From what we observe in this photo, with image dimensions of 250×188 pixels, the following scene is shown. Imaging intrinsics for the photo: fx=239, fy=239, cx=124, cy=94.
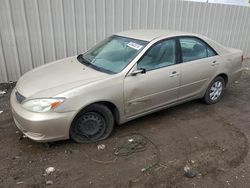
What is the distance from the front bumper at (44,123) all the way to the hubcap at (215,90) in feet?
10.4

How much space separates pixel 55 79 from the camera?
357cm

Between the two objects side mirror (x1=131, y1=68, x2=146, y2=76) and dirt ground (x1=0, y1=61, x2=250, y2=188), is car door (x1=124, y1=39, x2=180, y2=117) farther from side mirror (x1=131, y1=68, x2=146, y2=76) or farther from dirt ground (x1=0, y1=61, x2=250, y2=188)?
dirt ground (x1=0, y1=61, x2=250, y2=188)

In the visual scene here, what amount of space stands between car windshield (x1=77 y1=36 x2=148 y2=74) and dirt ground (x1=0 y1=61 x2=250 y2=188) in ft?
3.59

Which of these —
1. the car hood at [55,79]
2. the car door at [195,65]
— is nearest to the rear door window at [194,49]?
the car door at [195,65]

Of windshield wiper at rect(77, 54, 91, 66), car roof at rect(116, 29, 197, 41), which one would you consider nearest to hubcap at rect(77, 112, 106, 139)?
windshield wiper at rect(77, 54, 91, 66)

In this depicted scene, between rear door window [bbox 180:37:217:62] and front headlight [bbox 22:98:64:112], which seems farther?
rear door window [bbox 180:37:217:62]

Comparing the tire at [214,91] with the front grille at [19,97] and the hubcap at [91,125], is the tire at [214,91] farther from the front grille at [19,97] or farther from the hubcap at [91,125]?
the front grille at [19,97]

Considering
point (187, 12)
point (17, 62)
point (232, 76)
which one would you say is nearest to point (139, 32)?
point (232, 76)

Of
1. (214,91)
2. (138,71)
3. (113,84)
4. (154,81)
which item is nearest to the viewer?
(113,84)

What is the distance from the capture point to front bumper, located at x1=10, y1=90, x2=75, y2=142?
10.2 ft

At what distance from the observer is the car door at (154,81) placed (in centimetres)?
374

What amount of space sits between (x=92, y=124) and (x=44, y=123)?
726 millimetres

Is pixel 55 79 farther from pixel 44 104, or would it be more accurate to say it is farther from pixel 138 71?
pixel 138 71

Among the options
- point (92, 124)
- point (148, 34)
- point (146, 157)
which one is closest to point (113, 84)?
point (92, 124)
